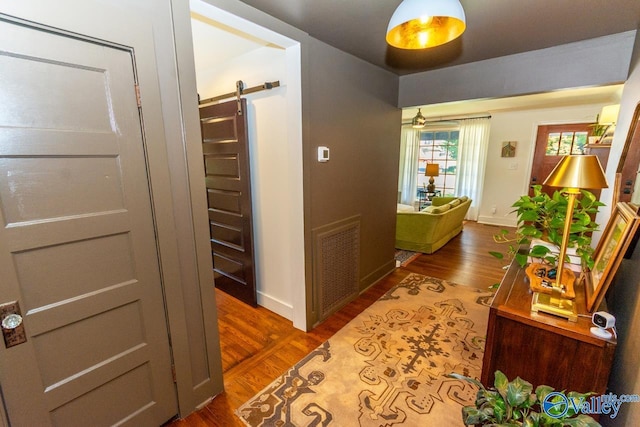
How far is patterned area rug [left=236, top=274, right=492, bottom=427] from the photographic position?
1637 mm

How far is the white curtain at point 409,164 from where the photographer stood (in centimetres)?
716

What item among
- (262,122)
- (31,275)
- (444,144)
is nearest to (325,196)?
(262,122)

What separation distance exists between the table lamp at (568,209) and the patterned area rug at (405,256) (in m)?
2.53

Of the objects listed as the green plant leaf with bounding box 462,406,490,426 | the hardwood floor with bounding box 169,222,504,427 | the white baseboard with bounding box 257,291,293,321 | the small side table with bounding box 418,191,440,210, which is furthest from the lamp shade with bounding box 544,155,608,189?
the small side table with bounding box 418,191,440,210

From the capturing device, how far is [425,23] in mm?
1335

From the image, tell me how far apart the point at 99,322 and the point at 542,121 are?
736cm

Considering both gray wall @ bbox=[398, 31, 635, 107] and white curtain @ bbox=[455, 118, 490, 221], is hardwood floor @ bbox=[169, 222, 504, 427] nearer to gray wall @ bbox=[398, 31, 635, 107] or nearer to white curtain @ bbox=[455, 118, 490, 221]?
gray wall @ bbox=[398, 31, 635, 107]

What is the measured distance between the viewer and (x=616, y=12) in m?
1.73

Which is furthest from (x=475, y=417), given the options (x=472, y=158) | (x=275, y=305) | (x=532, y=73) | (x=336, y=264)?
(x=472, y=158)

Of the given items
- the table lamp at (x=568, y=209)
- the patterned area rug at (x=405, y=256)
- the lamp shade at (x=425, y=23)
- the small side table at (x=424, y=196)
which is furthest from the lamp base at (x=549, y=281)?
the small side table at (x=424, y=196)

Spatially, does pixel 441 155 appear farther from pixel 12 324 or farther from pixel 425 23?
pixel 12 324

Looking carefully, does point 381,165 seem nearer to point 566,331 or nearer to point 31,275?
point 566,331

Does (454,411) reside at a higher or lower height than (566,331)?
lower

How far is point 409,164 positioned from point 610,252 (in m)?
6.35
